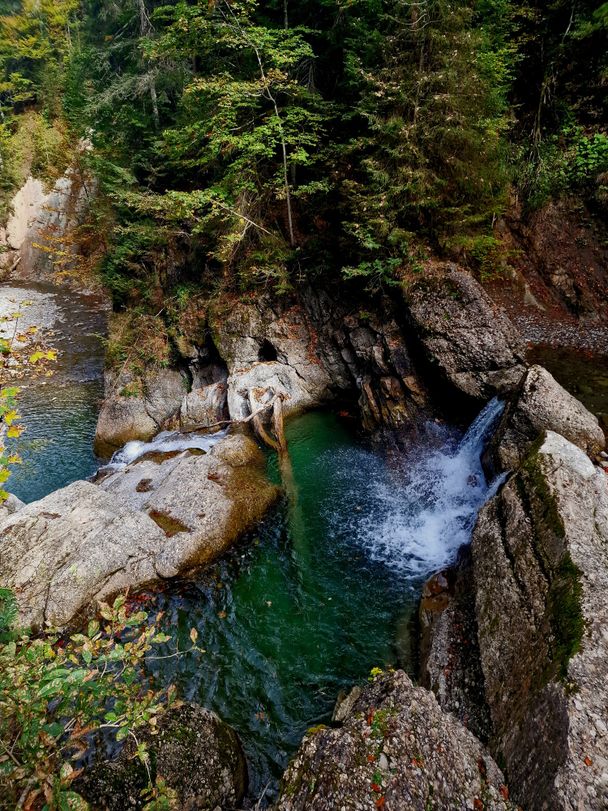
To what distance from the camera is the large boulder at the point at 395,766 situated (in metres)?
3.39

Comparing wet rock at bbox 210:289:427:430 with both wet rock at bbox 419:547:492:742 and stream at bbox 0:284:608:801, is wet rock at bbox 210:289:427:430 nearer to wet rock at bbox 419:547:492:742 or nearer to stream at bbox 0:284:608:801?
stream at bbox 0:284:608:801

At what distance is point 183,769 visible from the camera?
4535 millimetres

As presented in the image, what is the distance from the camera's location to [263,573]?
8516 mm

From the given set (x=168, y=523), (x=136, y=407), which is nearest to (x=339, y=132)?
(x=136, y=407)

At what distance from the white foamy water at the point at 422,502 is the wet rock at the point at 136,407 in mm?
7569

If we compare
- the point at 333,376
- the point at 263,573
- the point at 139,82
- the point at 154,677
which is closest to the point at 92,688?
the point at 154,677

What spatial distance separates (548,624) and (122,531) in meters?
7.59

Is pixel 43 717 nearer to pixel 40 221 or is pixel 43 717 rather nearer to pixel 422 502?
pixel 422 502

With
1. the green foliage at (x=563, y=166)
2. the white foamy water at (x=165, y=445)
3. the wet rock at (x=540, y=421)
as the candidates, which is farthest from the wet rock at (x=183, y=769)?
the green foliage at (x=563, y=166)

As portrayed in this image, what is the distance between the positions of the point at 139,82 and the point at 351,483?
57.2 ft

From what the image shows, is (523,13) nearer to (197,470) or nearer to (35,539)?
(197,470)

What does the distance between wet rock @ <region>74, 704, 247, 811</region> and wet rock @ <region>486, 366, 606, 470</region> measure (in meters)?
6.69

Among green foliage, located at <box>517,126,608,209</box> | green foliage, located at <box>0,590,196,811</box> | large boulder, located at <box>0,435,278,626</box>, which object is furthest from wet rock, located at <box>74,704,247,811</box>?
green foliage, located at <box>517,126,608,209</box>

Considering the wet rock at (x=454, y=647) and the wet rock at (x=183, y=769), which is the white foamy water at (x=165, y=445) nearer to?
the wet rock at (x=454, y=647)
